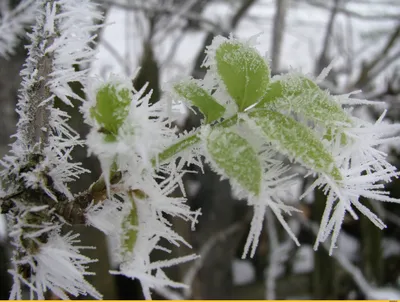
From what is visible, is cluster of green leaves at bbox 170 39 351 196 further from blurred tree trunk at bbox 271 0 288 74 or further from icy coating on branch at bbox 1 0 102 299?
blurred tree trunk at bbox 271 0 288 74

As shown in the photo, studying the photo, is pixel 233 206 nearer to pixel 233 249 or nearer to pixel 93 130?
pixel 233 249

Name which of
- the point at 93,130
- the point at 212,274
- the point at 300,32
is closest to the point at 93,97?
the point at 93,130

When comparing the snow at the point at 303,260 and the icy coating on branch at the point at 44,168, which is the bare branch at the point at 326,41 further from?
the icy coating on branch at the point at 44,168

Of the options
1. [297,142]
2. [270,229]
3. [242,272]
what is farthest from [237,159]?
[242,272]

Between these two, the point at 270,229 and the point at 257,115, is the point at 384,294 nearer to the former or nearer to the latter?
the point at 270,229

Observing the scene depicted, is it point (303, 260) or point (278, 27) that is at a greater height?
point (278, 27)

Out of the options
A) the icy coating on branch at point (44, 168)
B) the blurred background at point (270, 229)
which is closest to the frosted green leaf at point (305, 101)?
the icy coating on branch at point (44, 168)
